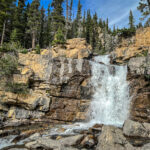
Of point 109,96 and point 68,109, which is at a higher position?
point 109,96

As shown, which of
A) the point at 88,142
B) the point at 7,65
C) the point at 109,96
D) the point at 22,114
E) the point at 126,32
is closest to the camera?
the point at 88,142

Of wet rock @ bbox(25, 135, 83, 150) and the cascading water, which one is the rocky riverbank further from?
wet rock @ bbox(25, 135, 83, 150)

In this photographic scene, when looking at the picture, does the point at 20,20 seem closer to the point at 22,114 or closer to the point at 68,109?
the point at 22,114

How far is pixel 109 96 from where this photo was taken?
17.3m

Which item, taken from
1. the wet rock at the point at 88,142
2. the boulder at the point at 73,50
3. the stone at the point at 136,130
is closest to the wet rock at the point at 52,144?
the wet rock at the point at 88,142

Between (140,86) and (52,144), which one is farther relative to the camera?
(140,86)

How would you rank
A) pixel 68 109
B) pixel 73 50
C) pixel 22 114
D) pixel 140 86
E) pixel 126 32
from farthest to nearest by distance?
pixel 126 32
pixel 73 50
pixel 140 86
pixel 68 109
pixel 22 114

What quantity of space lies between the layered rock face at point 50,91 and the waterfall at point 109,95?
1161 mm

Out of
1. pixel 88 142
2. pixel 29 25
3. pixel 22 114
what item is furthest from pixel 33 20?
pixel 88 142

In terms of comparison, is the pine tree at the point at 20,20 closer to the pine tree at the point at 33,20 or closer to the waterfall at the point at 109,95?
the pine tree at the point at 33,20

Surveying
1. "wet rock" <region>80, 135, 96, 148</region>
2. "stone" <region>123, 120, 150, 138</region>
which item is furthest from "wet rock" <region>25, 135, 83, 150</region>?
"stone" <region>123, 120, 150, 138</region>

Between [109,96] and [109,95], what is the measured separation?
0.14 meters

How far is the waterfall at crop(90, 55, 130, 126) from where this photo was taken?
1590 cm

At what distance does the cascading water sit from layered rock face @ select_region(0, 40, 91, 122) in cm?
107
